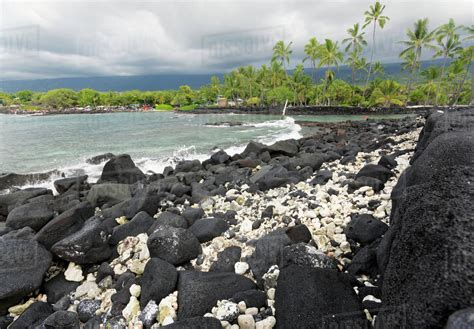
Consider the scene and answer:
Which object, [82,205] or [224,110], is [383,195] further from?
[224,110]

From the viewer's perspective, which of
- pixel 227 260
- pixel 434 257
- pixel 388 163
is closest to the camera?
pixel 434 257

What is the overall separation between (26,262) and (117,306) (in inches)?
68.6

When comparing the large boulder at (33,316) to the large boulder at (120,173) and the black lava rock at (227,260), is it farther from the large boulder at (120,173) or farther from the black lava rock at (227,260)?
the large boulder at (120,173)

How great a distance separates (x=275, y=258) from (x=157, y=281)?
143 cm

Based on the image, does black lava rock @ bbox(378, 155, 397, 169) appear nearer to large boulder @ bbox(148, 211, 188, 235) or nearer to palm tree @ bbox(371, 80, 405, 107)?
large boulder @ bbox(148, 211, 188, 235)

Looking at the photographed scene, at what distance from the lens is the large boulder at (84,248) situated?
403cm

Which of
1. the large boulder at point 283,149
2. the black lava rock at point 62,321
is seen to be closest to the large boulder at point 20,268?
the black lava rock at point 62,321

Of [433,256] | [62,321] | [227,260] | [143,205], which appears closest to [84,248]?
[62,321]

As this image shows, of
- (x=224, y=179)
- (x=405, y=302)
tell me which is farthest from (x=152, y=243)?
(x=224, y=179)

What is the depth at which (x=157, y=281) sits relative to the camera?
125 inches

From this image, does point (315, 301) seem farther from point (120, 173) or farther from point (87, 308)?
point (120, 173)

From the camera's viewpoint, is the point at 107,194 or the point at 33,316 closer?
the point at 33,316

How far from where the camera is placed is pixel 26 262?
3.83 metres

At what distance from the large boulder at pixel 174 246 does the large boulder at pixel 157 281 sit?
380 mm
